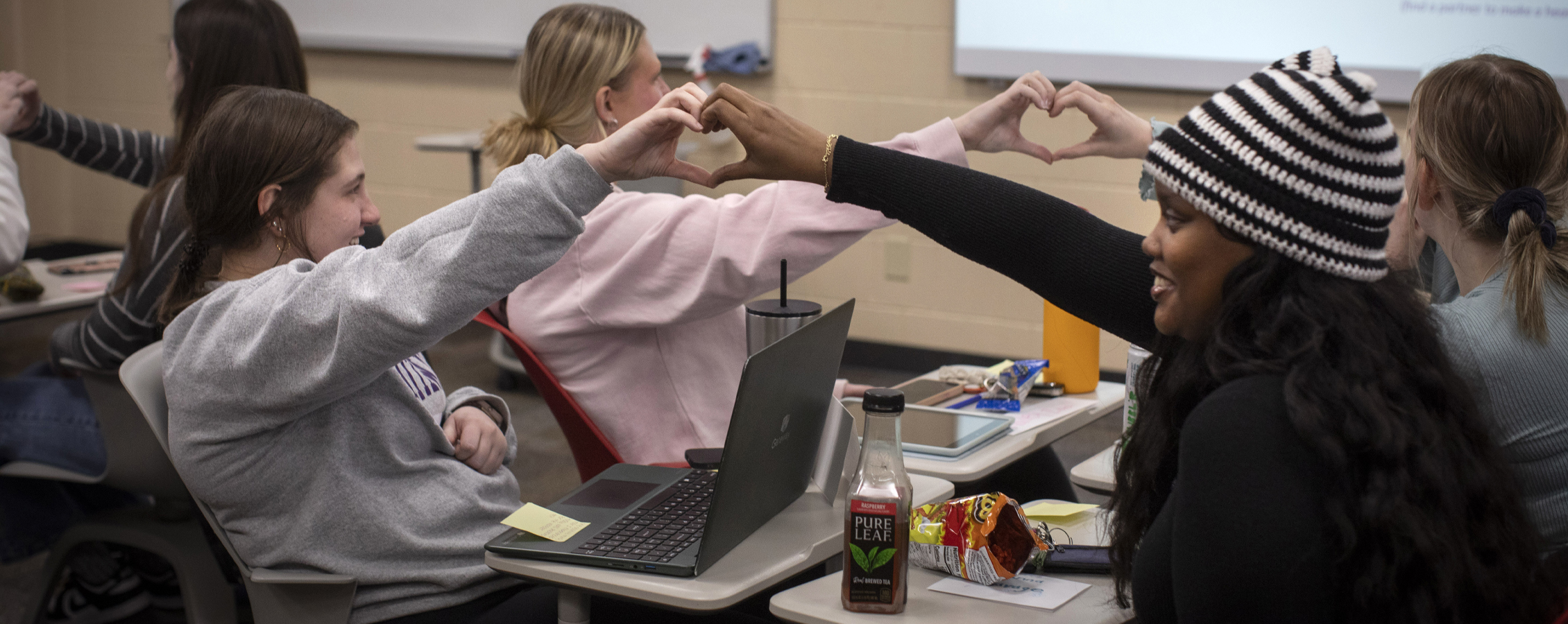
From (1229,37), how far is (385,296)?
9.93 feet

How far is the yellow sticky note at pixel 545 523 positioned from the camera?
1.25 m

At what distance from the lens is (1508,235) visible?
4.51 feet

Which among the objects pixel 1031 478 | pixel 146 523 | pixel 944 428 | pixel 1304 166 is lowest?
pixel 146 523

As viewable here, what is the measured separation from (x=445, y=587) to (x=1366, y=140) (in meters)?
1.04

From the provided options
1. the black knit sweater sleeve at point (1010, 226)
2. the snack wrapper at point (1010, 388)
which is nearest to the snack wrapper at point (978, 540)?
the black knit sweater sleeve at point (1010, 226)

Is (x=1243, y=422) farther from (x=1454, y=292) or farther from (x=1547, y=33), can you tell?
(x=1547, y=33)

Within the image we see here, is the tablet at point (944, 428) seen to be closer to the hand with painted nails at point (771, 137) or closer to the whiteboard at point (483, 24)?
the hand with painted nails at point (771, 137)

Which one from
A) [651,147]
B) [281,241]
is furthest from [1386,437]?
[281,241]

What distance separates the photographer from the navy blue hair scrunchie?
4.45 ft

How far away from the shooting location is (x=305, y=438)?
1316mm

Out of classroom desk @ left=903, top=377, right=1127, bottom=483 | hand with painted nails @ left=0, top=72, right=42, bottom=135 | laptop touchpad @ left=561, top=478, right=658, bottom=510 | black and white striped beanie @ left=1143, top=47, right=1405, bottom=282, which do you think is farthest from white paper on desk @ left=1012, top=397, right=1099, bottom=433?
hand with painted nails @ left=0, top=72, right=42, bottom=135

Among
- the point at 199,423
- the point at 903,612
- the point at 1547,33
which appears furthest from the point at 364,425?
the point at 1547,33

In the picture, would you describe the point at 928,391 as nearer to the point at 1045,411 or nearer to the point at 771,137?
the point at 1045,411

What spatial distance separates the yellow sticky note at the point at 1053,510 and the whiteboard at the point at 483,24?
9.56 feet
